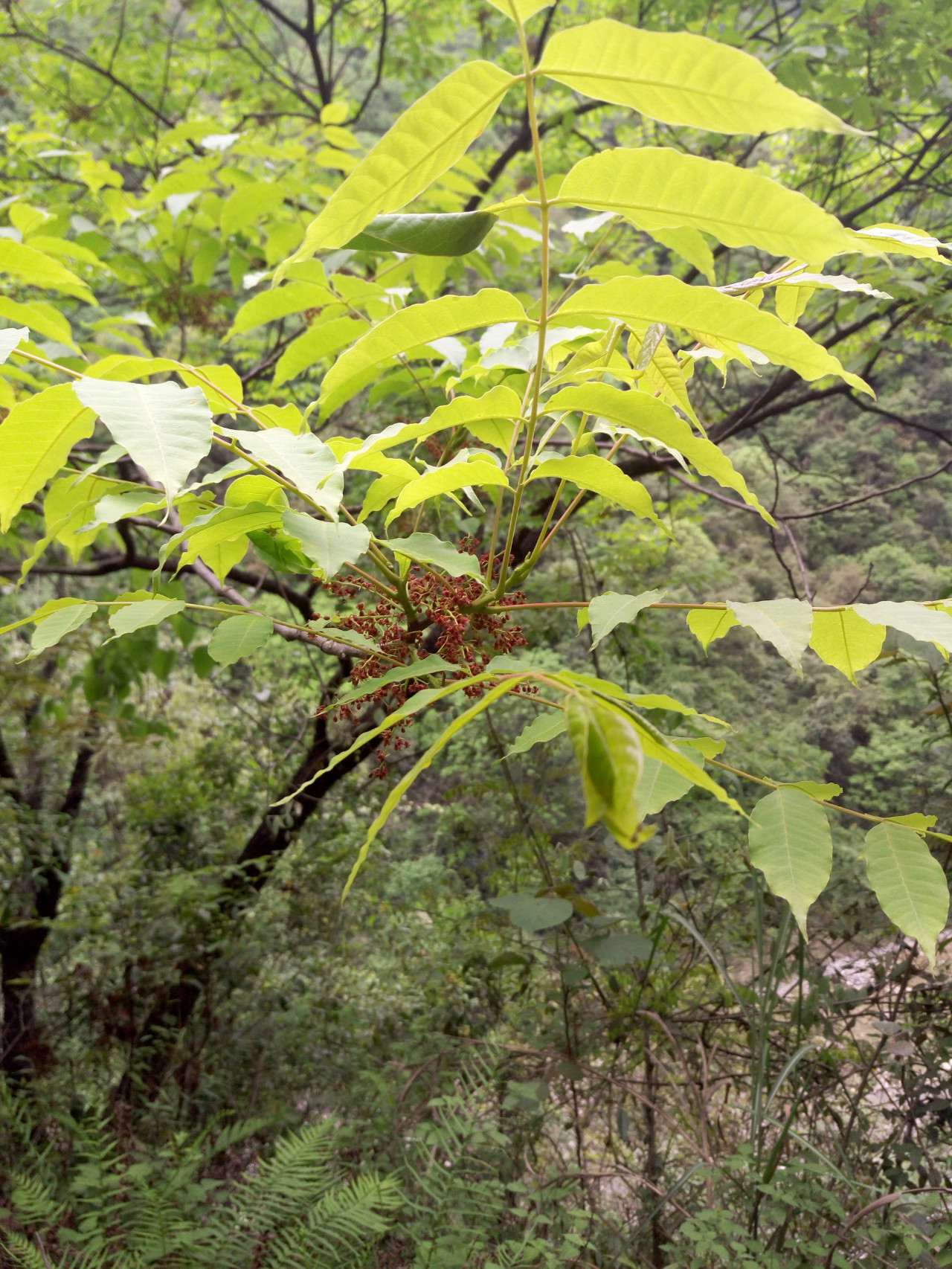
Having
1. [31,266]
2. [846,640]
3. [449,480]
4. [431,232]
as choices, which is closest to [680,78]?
[431,232]

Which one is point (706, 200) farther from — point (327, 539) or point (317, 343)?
point (317, 343)

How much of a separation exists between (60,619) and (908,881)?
2.72 ft

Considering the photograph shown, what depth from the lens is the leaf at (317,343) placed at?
1.00m

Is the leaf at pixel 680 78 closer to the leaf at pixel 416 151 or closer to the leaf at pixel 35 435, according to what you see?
the leaf at pixel 416 151

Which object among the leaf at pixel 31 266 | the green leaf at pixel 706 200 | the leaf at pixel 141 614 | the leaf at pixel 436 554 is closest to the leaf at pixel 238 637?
the leaf at pixel 141 614

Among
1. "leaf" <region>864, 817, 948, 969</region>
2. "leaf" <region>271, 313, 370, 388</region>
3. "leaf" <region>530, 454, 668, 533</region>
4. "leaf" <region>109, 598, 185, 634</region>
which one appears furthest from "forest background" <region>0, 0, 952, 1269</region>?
"leaf" <region>864, 817, 948, 969</region>

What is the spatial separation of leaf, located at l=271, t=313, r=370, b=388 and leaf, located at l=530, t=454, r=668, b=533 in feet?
1.44

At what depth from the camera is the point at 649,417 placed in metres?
0.61

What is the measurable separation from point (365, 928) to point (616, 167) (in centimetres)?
438

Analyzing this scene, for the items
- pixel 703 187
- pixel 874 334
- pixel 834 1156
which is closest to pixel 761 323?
pixel 703 187

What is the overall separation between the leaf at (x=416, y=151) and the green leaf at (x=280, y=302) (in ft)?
2.04

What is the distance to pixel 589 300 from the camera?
576 millimetres

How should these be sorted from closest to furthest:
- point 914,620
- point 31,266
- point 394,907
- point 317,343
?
point 914,620, point 31,266, point 317,343, point 394,907

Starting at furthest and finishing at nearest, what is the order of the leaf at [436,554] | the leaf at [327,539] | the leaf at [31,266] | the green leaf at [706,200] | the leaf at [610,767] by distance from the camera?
the leaf at [31,266] → the leaf at [436,554] → the leaf at [327,539] → the green leaf at [706,200] → the leaf at [610,767]
